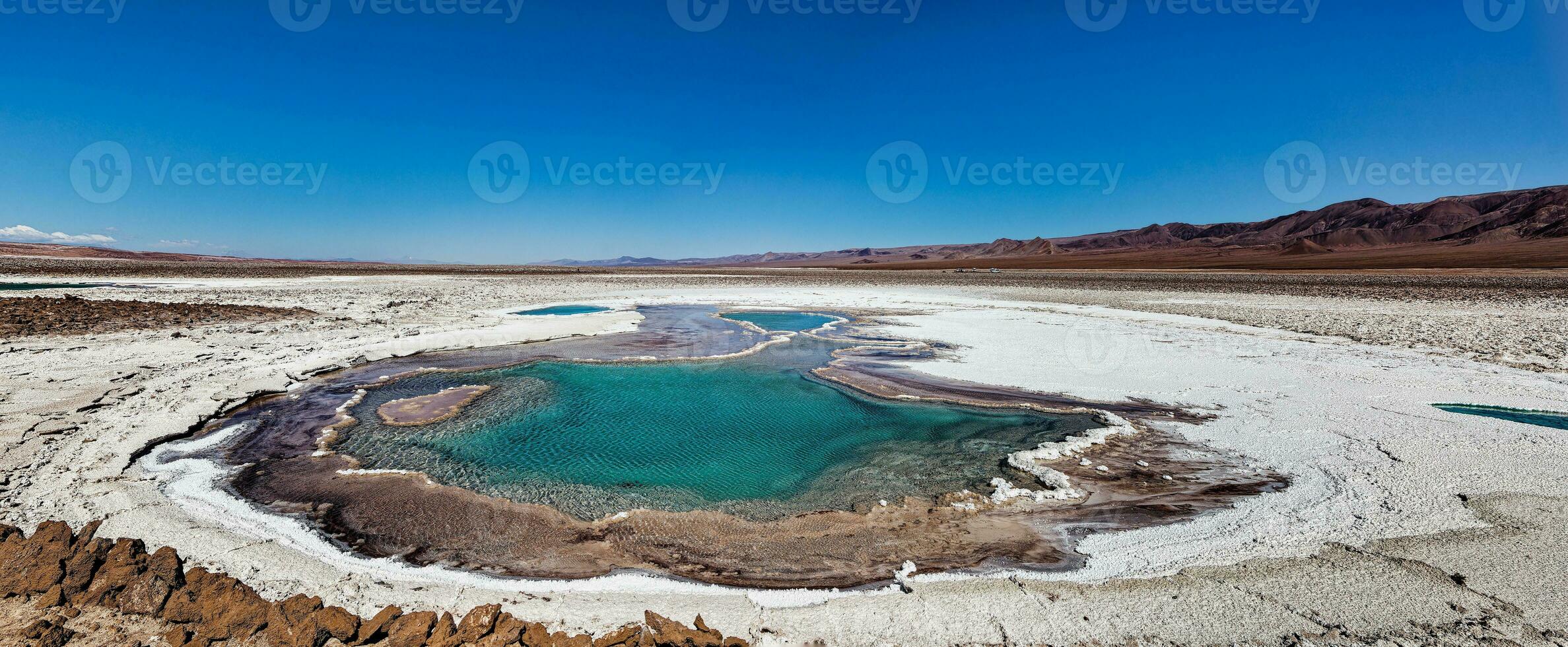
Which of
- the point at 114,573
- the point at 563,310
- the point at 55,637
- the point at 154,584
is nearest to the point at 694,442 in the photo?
the point at 154,584

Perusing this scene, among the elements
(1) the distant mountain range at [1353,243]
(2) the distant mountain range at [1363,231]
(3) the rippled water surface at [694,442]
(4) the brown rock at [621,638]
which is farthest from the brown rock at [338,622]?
(2) the distant mountain range at [1363,231]

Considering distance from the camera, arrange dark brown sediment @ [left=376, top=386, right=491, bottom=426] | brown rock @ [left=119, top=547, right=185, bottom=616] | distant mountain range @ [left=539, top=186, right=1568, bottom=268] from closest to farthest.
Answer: brown rock @ [left=119, top=547, right=185, bottom=616] → dark brown sediment @ [left=376, top=386, right=491, bottom=426] → distant mountain range @ [left=539, top=186, right=1568, bottom=268]

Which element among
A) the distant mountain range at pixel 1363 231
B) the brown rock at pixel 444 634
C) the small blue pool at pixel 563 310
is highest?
the distant mountain range at pixel 1363 231

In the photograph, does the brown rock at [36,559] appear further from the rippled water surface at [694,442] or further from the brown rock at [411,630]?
the rippled water surface at [694,442]

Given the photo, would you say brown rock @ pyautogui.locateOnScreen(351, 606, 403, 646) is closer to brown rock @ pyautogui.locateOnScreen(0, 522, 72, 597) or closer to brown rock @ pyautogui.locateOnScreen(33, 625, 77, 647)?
brown rock @ pyautogui.locateOnScreen(33, 625, 77, 647)

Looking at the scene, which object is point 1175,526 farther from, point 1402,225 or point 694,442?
point 1402,225

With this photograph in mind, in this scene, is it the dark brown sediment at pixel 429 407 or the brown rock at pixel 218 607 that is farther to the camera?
the dark brown sediment at pixel 429 407

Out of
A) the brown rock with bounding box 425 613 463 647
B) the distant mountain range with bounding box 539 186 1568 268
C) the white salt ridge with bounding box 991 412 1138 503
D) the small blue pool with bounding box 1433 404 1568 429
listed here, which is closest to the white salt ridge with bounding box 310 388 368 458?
the brown rock with bounding box 425 613 463 647
